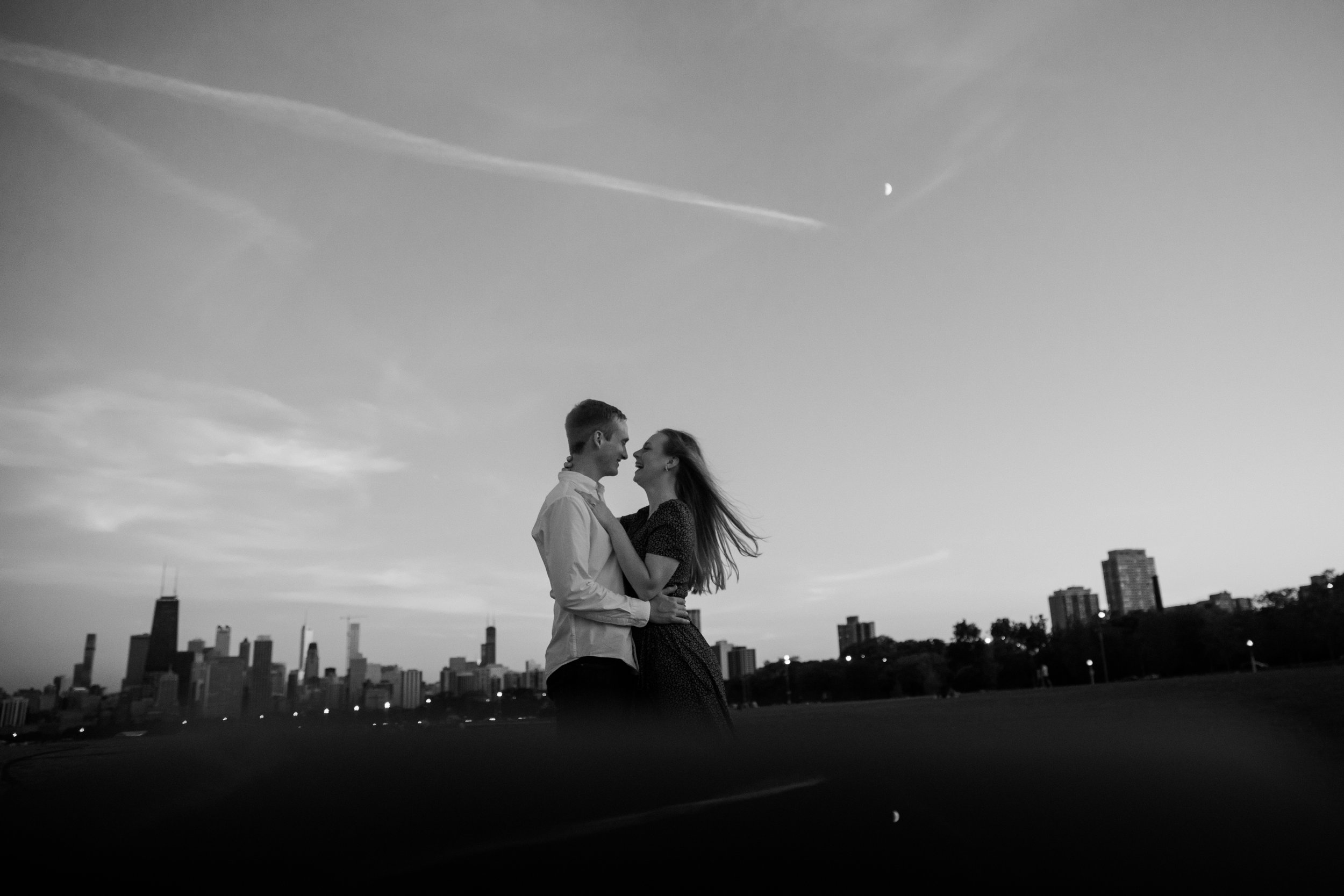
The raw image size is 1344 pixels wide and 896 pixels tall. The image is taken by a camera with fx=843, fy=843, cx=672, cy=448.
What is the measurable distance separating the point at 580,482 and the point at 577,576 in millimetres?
456

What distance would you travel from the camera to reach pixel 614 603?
10.1 feet

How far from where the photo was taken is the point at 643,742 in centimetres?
92

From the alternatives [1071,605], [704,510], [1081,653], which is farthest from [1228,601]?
[704,510]

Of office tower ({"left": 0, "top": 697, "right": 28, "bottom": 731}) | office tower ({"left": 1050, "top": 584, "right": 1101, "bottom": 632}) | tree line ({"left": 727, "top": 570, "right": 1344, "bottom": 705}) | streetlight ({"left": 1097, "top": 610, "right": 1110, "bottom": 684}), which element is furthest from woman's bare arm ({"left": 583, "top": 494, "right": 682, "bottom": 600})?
office tower ({"left": 1050, "top": 584, "right": 1101, "bottom": 632})

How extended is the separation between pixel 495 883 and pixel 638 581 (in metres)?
2.74

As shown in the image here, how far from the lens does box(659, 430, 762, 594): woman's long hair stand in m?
4.15

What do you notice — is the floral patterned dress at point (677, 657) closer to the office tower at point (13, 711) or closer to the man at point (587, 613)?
the man at point (587, 613)

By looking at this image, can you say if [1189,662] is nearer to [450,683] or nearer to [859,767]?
[450,683]

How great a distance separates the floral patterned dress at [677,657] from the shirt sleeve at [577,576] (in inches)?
6.6

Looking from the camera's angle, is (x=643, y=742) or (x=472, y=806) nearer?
(x=472, y=806)

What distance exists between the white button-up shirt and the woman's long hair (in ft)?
2.83

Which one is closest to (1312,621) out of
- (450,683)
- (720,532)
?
(450,683)

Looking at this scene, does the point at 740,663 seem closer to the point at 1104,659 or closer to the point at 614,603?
the point at 1104,659

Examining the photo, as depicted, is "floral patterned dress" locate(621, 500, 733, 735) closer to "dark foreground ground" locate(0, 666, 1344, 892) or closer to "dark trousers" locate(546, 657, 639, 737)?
"dark trousers" locate(546, 657, 639, 737)
